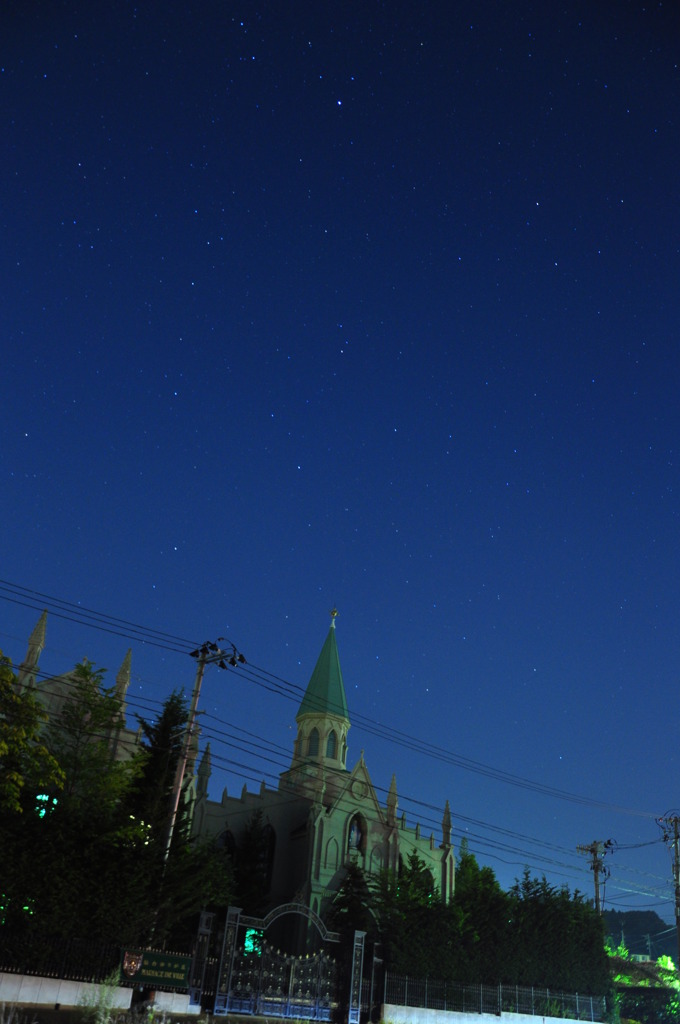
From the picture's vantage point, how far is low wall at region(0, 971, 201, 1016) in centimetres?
2139

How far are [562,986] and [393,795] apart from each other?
21355mm

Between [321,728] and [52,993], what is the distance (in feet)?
155

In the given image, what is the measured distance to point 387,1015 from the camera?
30656 mm

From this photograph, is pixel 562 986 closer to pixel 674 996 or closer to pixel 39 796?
pixel 674 996

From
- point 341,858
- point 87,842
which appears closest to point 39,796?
point 87,842

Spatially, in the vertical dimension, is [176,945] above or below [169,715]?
below

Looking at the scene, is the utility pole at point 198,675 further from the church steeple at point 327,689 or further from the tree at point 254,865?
the church steeple at point 327,689

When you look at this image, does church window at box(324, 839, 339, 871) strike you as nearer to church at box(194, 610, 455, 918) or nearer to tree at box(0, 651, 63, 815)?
church at box(194, 610, 455, 918)

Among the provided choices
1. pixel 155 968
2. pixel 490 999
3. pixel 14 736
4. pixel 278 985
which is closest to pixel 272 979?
pixel 278 985

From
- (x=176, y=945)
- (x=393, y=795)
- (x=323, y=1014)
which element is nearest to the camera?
(x=323, y=1014)

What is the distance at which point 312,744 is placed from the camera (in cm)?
6888

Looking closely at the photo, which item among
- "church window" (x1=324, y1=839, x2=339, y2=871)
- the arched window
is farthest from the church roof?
"church window" (x1=324, y1=839, x2=339, y2=871)

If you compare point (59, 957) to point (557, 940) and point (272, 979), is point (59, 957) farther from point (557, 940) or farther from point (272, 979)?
point (557, 940)

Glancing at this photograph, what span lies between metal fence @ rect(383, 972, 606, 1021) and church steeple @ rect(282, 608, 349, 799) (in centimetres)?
2499
